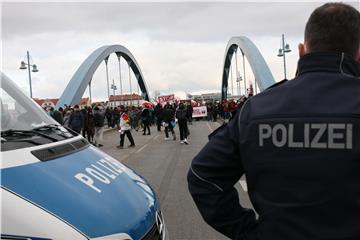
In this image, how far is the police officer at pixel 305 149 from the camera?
158 cm

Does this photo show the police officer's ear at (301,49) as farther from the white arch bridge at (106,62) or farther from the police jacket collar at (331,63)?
the white arch bridge at (106,62)

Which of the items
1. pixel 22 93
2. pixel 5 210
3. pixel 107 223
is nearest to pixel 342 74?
pixel 107 223

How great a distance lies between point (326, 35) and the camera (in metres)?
1.69

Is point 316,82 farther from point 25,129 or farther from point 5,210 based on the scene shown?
point 25,129

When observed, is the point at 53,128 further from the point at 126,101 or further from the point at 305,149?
the point at 126,101

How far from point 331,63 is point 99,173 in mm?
1656

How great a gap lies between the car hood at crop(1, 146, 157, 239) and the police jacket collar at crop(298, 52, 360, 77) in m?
1.21

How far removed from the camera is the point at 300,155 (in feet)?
5.32

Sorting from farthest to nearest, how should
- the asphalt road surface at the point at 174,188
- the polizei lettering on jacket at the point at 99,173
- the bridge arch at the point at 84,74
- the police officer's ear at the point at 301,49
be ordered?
the bridge arch at the point at 84,74
the asphalt road surface at the point at 174,188
the polizei lettering on jacket at the point at 99,173
the police officer's ear at the point at 301,49

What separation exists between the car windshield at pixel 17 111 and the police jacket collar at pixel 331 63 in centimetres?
197

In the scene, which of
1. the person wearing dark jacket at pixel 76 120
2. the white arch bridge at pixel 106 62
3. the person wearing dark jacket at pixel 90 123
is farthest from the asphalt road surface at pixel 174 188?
the white arch bridge at pixel 106 62

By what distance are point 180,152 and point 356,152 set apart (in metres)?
13.3

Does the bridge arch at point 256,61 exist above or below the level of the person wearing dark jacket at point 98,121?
above

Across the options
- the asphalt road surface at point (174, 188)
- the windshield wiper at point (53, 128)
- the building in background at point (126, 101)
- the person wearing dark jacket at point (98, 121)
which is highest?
the windshield wiper at point (53, 128)
